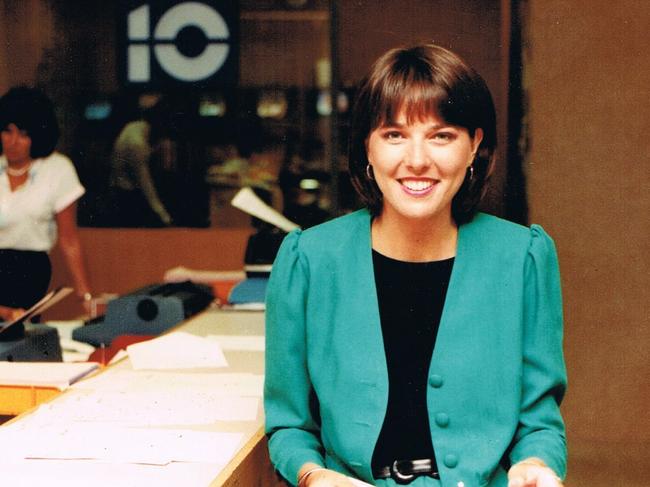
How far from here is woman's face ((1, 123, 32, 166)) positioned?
3902 millimetres

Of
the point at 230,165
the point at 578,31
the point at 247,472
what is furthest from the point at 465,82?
the point at 230,165

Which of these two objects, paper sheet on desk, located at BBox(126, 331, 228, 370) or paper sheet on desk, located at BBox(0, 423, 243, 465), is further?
paper sheet on desk, located at BBox(126, 331, 228, 370)

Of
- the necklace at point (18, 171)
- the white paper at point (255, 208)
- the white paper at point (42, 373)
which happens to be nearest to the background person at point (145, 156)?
the necklace at point (18, 171)

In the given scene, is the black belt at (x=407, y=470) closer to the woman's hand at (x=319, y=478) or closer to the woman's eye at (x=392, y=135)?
the woman's hand at (x=319, y=478)

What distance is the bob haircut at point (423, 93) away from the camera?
1.41m

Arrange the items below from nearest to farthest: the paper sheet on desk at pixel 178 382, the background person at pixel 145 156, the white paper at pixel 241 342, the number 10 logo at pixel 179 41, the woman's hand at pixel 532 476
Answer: the woman's hand at pixel 532 476 < the paper sheet on desk at pixel 178 382 < the white paper at pixel 241 342 < the number 10 logo at pixel 179 41 < the background person at pixel 145 156

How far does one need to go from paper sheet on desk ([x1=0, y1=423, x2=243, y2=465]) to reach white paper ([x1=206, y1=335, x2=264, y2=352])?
800 mm

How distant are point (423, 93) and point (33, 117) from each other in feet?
9.55

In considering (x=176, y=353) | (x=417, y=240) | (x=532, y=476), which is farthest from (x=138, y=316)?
(x=532, y=476)

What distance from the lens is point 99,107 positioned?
293 inches

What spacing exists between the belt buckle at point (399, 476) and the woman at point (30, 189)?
274 cm

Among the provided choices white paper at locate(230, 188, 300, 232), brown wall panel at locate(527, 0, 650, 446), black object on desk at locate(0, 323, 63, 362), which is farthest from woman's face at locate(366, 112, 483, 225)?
white paper at locate(230, 188, 300, 232)

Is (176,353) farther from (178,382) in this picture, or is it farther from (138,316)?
(138,316)

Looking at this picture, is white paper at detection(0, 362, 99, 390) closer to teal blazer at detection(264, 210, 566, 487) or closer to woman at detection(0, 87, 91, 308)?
teal blazer at detection(264, 210, 566, 487)
